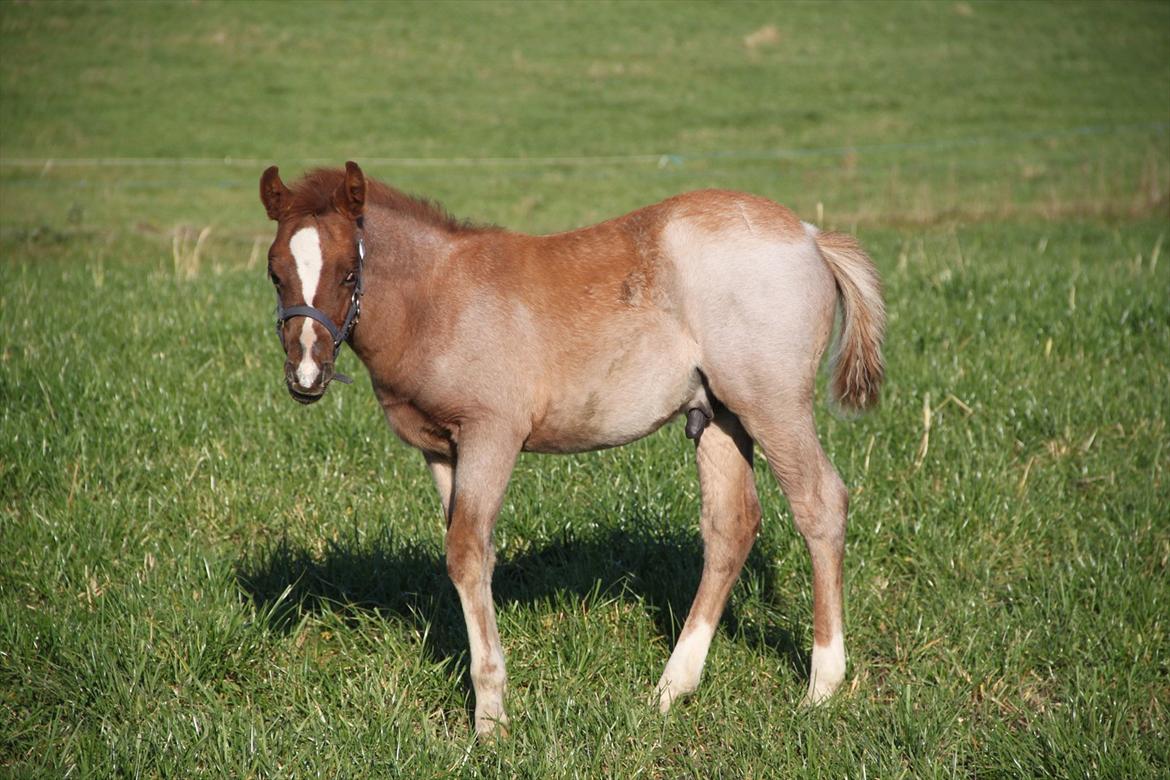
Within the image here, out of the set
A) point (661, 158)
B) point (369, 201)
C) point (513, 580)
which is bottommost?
point (661, 158)

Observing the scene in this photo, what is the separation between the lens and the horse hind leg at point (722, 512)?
14.2 feet

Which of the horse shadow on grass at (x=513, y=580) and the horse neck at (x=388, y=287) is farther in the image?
the horse shadow on grass at (x=513, y=580)

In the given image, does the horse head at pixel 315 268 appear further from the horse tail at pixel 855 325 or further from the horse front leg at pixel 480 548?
the horse tail at pixel 855 325

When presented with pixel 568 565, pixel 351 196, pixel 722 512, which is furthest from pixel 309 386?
pixel 568 565

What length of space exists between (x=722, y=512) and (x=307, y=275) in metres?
1.88

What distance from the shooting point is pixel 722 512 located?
14.3 ft

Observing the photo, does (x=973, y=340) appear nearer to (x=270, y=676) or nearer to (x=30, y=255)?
(x=270, y=676)

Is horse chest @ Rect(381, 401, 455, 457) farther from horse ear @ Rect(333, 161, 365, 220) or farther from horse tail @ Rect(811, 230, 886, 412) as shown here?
horse tail @ Rect(811, 230, 886, 412)

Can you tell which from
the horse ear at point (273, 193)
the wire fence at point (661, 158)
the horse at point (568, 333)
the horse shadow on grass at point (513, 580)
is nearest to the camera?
the horse ear at point (273, 193)

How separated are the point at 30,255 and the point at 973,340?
36.3 feet

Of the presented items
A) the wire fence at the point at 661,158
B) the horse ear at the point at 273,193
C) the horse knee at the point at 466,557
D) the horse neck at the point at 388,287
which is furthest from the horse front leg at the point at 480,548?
the wire fence at the point at 661,158

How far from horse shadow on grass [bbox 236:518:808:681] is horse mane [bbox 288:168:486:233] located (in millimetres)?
1567

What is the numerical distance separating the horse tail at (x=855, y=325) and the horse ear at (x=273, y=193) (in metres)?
1.97

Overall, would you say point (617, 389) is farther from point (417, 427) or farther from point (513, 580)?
point (513, 580)
